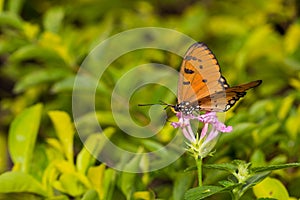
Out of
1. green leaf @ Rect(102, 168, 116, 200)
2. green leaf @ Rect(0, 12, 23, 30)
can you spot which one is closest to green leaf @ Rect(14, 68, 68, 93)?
green leaf @ Rect(0, 12, 23, 30)

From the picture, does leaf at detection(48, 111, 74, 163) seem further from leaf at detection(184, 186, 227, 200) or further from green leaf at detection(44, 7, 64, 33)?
green leaf at detection(44, 7, 64, 33)

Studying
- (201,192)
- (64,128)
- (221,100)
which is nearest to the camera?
(201,192)

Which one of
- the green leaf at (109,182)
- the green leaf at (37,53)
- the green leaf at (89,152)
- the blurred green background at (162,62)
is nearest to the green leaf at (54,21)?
the blurred green background at (162,62)

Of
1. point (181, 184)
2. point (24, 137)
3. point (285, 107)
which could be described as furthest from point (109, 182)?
point (285, 107)

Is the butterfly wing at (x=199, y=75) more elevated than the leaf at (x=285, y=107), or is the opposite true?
the leaf at (x=285, y=107)

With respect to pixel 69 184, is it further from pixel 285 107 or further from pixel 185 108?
pixel 285 107

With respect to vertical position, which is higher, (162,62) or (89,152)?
(162,62)

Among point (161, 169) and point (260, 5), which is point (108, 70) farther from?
point (260, 5)

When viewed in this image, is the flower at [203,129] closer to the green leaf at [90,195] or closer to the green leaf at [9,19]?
the green leaf at [90,195]
